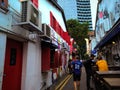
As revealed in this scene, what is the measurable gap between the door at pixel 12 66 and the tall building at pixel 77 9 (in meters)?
87.5

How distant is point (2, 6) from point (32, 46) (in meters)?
3.12

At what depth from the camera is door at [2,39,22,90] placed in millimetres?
6309

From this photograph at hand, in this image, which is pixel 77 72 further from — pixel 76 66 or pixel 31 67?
pixel 31 67

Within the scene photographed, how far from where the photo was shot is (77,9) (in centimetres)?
11088

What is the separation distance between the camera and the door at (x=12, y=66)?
6.31 metres

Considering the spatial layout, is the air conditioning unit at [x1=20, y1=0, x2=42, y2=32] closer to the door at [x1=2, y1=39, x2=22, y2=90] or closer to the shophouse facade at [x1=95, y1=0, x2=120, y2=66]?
the door at [x1=2, y1=39, x2=22, y2=90]

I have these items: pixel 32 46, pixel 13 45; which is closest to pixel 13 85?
pixel 13 45

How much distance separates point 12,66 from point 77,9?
10708cm

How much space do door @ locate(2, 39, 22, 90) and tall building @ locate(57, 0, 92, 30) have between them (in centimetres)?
8746

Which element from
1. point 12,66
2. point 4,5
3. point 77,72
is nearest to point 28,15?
point 4,5

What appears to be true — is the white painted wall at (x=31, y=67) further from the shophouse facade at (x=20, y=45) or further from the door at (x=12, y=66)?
the door at (x=12, y=66)

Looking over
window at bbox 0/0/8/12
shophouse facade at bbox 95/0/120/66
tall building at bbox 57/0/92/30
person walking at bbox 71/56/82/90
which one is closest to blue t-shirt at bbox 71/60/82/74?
person walking at bbox 71/56/82/90

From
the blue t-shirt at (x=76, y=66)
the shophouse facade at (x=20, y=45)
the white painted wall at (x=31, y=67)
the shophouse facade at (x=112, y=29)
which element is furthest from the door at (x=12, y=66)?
the shophouse facade at (x=112, y=29)

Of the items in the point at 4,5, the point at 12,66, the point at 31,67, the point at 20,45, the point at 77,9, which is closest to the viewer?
the point at 4,5
